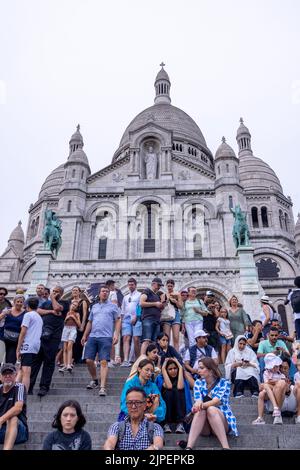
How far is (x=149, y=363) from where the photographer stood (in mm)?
6383

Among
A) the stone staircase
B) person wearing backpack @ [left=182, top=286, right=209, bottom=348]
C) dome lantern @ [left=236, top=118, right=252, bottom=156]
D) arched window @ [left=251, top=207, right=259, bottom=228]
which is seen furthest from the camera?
dome lantern @ [left=236, top=118, right=252, bottom=156]

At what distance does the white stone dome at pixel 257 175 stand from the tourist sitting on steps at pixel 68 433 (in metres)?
35.4

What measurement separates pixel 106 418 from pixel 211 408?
2.04 metres

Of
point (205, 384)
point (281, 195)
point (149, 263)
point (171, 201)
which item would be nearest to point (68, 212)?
point (171, 201)

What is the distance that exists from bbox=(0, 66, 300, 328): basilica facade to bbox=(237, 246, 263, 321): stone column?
417mm

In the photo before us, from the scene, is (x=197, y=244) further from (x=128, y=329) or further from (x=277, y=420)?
(x=277, y=420)

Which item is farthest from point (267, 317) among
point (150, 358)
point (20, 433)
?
point (20, 433)

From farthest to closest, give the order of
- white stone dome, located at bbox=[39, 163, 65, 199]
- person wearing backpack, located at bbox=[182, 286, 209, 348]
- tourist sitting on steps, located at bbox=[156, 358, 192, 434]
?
white stone dome, located at bbox=[39, 163, 65, 199] < person wearing backpack, located at bbox=[182, 286, 209, 348] < tourist sitting on steps, located at bbox=[156, 358, 192, 434]

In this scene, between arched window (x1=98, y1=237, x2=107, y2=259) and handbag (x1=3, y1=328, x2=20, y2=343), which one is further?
arched window (x1=98, y1=237, x2=107, y2=259)

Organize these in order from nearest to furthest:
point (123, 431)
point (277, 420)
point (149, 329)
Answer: point (123, 431) < point (277, 420) < point (149, 329)

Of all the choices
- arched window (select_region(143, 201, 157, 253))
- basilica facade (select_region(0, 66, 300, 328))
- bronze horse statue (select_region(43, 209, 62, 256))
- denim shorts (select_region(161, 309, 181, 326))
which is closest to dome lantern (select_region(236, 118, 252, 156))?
basilica facade (select_region(0, 66, 300, 328))

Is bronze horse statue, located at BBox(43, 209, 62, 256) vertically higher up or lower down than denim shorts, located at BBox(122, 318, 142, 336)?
higher up

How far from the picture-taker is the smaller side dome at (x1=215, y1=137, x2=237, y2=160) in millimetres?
30266

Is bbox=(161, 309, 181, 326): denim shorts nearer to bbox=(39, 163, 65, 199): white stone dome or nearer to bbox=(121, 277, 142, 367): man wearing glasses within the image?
bbox=(121, 277, 142, 367): man wearing glasses
